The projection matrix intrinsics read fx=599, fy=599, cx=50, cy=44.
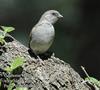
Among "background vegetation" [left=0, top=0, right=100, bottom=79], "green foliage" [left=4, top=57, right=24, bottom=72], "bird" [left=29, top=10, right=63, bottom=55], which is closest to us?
"green foliage" [left=4, top=57, right=24, bottom=72]

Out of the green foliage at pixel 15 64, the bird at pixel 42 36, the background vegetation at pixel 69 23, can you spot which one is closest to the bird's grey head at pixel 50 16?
the bird at pixel 42 36

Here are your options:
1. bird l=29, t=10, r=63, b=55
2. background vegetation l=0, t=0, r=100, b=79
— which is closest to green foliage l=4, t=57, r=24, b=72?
bird l=29, t=10, r=63, b=55

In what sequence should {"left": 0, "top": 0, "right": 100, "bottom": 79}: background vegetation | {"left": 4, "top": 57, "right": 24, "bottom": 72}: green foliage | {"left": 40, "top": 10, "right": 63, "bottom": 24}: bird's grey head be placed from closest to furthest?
{"left": 4, "top": 57, "right": 24, "bottom": 72}: green foliage, {"left": 40, "top": 10, "right": 63, "bottom": 24}: bird's grey head, {"left": 0, "top": 0, "right": 100, "bottom": 79}: background vegetation

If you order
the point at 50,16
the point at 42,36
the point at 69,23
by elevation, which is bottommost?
the point at 69,23

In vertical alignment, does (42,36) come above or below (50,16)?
below

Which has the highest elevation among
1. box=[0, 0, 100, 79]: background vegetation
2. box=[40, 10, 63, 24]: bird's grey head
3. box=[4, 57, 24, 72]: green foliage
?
box=[4, 57, 24, 72]: green foliage

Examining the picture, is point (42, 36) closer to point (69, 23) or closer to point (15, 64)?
point (15, 64)

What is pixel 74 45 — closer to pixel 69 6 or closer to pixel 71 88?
pixel 69 6

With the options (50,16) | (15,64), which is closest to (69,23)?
(50,16)

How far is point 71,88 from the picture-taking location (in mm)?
5219

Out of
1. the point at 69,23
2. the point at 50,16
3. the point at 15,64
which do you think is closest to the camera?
the point at 15,64

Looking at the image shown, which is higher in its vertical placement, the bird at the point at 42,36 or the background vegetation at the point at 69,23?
the bird at the point at 42,36

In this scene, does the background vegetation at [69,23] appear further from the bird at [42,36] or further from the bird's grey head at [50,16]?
the bird at [42,36]

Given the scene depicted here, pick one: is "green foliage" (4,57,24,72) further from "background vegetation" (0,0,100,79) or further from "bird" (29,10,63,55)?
"background vegetation" (0,0,100,79)
